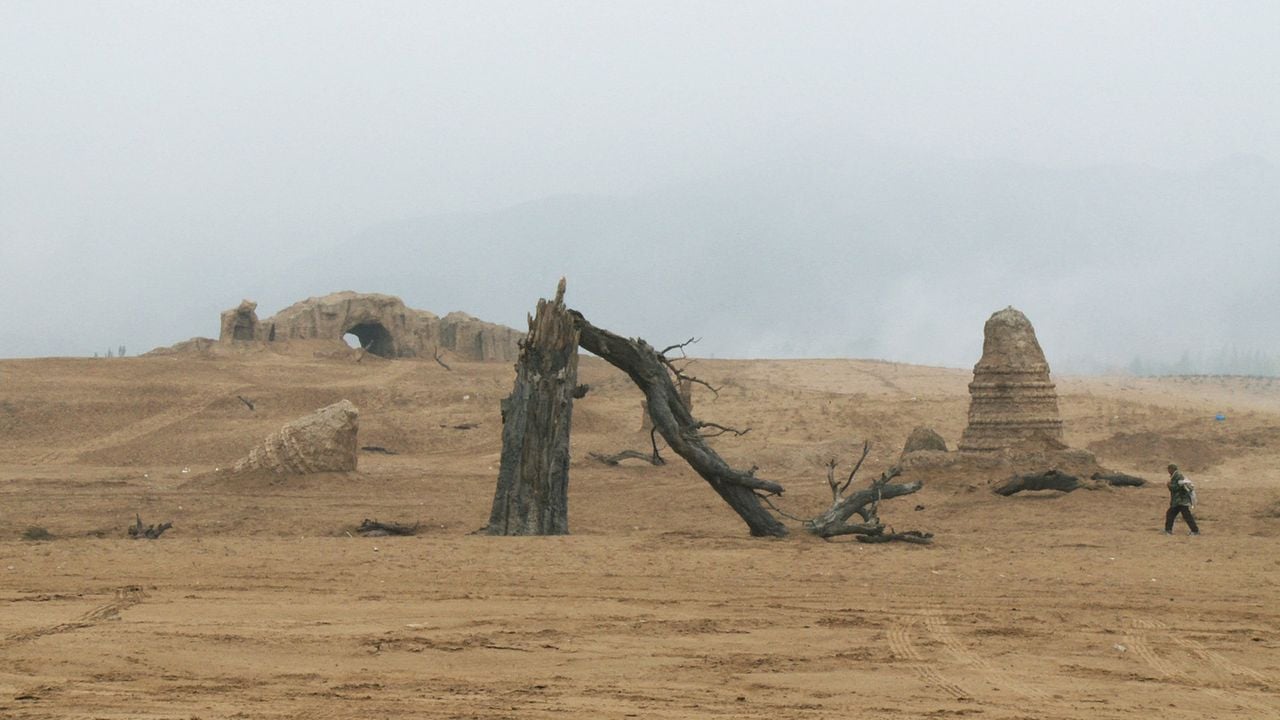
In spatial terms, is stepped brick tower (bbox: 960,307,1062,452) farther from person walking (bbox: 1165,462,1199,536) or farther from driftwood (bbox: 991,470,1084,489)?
person walking (bbox: 1165,462,1199,536)

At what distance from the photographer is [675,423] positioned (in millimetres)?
12844

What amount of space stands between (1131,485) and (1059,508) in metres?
2.49

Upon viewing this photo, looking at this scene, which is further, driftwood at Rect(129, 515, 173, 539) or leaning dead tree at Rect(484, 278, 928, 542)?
driftwood at Rect(129, 515, 173, 539)

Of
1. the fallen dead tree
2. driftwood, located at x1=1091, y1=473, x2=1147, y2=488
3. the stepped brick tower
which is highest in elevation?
the stepped brick tower

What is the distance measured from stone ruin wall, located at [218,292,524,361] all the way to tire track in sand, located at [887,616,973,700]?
3961 cm

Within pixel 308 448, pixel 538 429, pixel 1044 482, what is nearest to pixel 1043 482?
pixel 1044 482

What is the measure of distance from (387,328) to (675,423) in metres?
37.2

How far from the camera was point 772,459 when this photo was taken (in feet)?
82.0

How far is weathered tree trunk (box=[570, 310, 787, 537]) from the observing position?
1273 cm

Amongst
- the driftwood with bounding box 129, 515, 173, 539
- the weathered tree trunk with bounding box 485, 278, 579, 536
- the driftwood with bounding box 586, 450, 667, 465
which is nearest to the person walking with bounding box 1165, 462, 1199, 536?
the weathered tree trunk with bounding box 485, 278, 579, 536

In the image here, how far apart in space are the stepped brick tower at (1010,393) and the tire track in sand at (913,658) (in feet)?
40.6

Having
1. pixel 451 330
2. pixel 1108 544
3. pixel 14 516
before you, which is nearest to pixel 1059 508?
pixel 1108 544

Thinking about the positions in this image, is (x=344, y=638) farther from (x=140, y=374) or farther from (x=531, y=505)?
(x=140, y=374)

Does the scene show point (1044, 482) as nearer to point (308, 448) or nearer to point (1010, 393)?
point (1010, 393)
